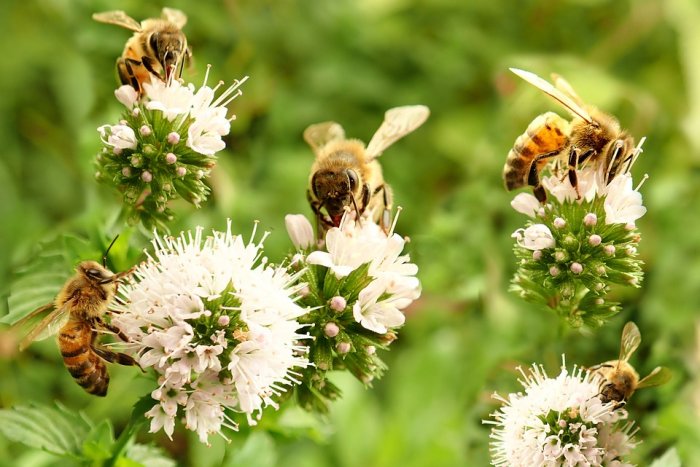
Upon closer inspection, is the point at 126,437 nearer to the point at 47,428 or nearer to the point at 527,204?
the point at 47,428

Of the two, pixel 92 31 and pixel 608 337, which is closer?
pixel 608 337

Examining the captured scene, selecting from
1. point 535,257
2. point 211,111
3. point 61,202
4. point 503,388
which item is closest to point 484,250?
point 503,388

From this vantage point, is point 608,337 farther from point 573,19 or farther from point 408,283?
point 573,19

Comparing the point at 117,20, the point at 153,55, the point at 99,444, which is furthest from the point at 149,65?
the point at 99,444

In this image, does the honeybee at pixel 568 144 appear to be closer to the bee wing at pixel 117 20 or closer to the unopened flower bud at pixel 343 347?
the unopened flower bud at pixel 343 347

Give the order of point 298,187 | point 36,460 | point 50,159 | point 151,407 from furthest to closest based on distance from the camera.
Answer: point 50,159 < point 298,187 < point 36,460 < point 151,407

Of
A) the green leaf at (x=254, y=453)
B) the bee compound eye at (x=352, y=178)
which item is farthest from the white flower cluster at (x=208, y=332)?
the green leaf at (x=254, y=453)
